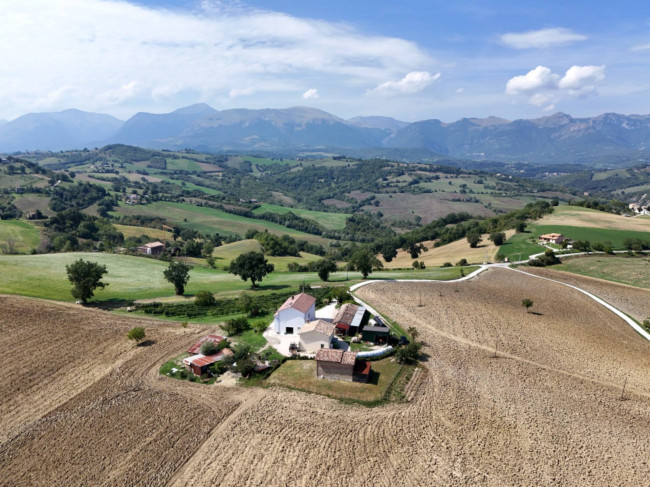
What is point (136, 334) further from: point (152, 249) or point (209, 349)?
point (152, 249)

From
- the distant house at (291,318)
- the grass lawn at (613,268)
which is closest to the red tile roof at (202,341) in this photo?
the distant house at (291,318)

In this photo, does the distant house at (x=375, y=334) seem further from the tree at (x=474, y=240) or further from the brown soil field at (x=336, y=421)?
the tree at (x=474, y=240)

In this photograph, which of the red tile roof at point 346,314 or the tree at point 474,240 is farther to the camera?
the tree at point 474,240

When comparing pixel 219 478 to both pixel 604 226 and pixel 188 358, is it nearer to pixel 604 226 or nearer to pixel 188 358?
pixel 188 358

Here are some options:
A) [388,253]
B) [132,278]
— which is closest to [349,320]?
[132,278]

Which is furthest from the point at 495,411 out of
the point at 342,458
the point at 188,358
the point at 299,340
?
the point at 188,358

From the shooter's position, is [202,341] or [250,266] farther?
[250,266]
